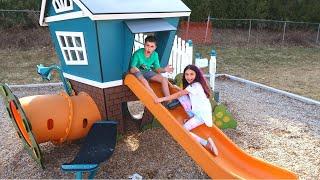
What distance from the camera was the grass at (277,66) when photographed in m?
8.86

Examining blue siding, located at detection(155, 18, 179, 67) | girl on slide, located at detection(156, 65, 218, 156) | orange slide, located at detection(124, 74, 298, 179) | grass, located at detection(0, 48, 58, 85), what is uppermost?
blue siding, located at detection(155, 18, 179, 67)

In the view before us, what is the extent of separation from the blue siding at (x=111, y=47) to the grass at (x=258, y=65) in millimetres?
4636

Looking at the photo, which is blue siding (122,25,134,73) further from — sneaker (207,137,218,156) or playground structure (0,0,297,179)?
sneaker (207,137,218,156)

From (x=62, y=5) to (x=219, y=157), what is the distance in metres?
2.88

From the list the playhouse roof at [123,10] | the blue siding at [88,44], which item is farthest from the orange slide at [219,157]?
the playhouse roof at [123,10]

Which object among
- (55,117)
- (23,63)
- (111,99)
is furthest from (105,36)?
(23,63)

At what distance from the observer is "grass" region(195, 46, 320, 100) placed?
8859 mm

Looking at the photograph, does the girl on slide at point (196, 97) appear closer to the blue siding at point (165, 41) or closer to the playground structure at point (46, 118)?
the blue siding at point (165, 41)

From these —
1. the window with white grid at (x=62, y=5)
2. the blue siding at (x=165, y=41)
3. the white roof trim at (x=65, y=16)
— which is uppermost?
the window with white grid at (x=62, y=5)

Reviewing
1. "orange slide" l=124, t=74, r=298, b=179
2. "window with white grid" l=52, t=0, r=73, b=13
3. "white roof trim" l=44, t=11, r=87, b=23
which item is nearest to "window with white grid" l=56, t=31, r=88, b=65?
"white roof trim" l=44, t=11, r=87, b=23

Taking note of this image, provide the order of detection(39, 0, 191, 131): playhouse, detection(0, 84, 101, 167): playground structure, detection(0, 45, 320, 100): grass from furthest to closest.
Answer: detection(0, 45, 320, 100): grass, detection(39, 0, 191, 131): playhouse, detection(0, 84, 101, 167): playground structure

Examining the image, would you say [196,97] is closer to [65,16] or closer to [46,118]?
[46,118]

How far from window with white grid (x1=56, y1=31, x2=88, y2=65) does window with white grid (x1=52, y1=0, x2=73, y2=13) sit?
1.04 ft

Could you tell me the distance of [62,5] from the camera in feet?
16.6
